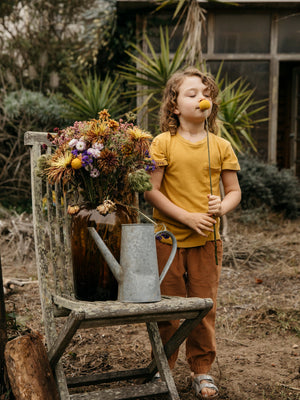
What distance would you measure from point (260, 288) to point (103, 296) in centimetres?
259

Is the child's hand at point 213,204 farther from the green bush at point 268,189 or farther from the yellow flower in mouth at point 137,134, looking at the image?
the green bush at point 268,189

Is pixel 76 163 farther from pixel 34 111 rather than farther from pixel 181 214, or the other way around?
pixel 34 111

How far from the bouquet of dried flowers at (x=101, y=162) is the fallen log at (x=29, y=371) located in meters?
0.59

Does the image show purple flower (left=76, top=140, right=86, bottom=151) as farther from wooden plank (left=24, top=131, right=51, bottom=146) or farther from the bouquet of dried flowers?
wooden plank (left=24, top=131, right=51, bottom=146)


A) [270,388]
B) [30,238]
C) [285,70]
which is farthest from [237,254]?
[285,70]

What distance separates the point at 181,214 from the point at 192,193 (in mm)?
133

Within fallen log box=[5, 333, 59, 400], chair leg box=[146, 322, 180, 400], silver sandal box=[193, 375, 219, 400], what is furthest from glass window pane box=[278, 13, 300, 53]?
fallen log box=[5, 333, 59, 400]

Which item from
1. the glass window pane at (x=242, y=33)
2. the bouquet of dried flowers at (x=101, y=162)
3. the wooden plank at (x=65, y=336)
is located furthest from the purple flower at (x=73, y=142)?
the glass window pane at (x=242, y=33)

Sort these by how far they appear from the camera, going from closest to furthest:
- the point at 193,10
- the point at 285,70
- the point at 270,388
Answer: the point at 270,388 → the point at 193,10 → the point at 285,70

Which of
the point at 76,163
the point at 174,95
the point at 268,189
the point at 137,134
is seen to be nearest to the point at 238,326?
the point at 174,95

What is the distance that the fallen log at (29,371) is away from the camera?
186 centimetres

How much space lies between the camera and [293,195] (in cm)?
671

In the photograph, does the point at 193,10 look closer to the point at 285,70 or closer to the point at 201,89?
the point at 201,89

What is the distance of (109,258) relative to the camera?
1.71m
